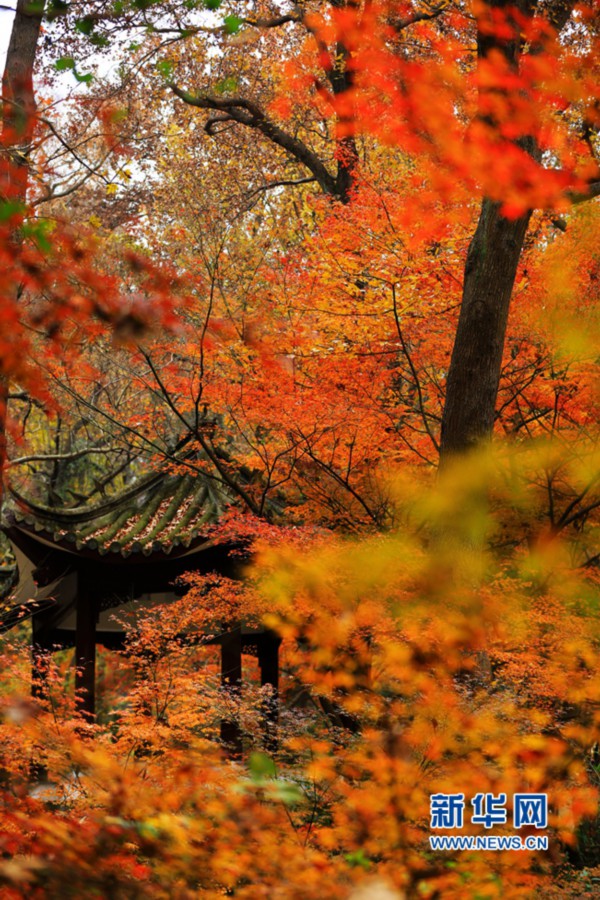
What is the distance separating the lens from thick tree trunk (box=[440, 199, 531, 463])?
6219 mm

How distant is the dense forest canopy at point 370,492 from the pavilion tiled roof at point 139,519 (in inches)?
4.7

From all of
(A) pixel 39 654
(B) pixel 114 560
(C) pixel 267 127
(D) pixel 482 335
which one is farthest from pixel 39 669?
(C) pixel 267 127

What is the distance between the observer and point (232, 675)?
30.7ft

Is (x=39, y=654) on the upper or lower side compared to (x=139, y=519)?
lower

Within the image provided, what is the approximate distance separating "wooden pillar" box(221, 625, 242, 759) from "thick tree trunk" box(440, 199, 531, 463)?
3999 mm

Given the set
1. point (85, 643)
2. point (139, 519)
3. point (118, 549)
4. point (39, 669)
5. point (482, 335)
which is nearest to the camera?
point (482, 335)

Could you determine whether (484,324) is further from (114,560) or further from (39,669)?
(39,669)

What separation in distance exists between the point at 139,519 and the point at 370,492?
8.87 ft

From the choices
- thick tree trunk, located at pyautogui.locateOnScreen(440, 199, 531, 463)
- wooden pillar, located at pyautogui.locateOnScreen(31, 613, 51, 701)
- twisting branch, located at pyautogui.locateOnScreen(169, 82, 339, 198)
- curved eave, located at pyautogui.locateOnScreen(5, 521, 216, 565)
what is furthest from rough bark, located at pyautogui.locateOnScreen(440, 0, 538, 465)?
twisting branch, located at pyautogui.locateOnScreen(169, 82, 339, 198)

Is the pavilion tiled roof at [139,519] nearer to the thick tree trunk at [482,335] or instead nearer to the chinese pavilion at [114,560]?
the chinese pavilion at [114,560]

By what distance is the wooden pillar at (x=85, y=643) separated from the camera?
9.59 metres

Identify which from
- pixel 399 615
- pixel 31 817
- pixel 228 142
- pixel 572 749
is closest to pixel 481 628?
pixel 399 615

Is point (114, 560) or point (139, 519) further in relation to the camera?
point (139, 519)

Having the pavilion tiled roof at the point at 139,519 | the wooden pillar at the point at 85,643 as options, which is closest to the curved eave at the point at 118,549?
the pavilion tiled roof at the point at 139,519
